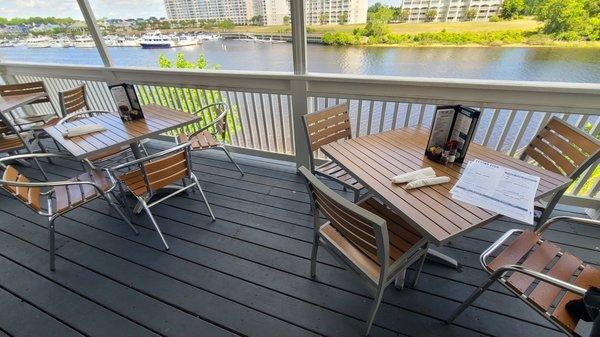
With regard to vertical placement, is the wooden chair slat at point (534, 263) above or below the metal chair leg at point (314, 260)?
above

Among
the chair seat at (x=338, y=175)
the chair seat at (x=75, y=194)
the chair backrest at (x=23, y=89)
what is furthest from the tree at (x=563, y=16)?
the chair backrest at (x=23, y=89)

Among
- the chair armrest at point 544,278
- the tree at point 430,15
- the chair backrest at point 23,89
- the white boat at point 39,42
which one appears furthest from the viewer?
the white boat at point 39,42

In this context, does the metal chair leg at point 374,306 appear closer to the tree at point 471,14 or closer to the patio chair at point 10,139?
the tree at point 471,14

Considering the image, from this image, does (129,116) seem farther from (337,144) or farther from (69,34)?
(69,34)

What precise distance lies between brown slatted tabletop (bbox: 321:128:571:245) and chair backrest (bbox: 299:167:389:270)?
0.66 feet

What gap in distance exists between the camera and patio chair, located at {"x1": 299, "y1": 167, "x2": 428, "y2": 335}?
3.35 ft

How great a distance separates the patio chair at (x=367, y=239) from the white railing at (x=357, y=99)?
42.4 inches

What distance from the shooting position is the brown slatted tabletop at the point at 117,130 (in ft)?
6.28

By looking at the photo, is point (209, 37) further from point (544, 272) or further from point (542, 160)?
point (544, 272)

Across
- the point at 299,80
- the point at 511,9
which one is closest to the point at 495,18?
the point at 511,9

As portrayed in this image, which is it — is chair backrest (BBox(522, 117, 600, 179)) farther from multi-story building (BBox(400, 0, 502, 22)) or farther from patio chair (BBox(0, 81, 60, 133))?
patio chair (BBox(0, 81, 60, 133))

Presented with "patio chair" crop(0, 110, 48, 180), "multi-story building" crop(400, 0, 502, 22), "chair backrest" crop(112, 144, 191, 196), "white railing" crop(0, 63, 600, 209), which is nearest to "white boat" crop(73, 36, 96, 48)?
"white railing" crop(0, 63, 600, 209)

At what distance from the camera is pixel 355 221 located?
1.07m

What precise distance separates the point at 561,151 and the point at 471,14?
1058 mm
